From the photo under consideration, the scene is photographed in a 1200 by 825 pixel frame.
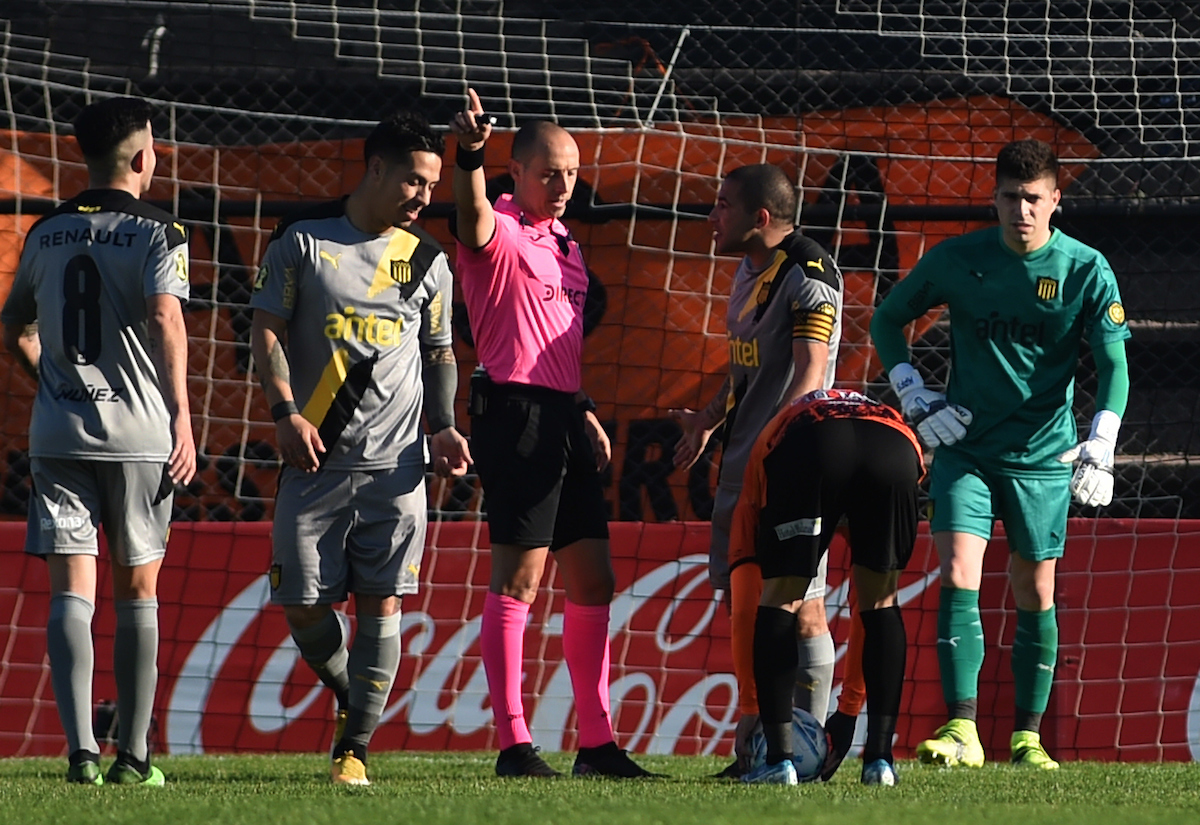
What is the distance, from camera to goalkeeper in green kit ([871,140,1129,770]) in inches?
205

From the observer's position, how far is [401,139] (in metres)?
4.38

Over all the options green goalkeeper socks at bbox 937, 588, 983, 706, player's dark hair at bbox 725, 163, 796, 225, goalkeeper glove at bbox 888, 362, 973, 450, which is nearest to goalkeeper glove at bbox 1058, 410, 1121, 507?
goalkeeper glove at bbox 888, 362, 973, 450

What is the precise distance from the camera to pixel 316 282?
4.37 metres

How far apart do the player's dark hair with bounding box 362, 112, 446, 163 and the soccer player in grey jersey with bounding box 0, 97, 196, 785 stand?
1.98 feet

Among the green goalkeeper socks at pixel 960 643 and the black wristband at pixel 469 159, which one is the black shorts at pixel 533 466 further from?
the green goalkeeper socks at pixel 960 643

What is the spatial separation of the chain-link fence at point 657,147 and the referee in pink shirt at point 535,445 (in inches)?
90.9

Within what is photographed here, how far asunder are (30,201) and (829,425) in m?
4.45

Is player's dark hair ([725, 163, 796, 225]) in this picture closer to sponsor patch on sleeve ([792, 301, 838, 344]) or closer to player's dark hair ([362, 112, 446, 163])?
sponsor patch on sleeve ([792, 301, 838, 344])

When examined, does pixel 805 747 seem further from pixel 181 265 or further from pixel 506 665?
pixel 181 265

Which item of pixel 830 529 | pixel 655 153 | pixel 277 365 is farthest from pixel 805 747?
pixel 655 153

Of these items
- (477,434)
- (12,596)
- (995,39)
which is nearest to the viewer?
(477,434)

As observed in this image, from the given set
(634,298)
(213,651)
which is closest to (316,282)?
(213,651)

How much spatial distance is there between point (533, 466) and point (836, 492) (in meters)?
0.99

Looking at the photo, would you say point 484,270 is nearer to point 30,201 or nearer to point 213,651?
point 213,651
